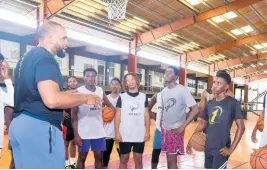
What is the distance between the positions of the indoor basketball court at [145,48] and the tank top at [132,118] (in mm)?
19

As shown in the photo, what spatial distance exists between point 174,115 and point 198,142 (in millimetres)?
610

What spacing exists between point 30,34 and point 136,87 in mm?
13580

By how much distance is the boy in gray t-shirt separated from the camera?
397 cm

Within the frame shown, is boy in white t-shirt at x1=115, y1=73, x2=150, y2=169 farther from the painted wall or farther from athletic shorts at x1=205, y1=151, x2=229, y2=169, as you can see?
the painted wall

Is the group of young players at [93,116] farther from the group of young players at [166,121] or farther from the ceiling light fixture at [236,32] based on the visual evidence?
the ceiling light fixture at [236,32]

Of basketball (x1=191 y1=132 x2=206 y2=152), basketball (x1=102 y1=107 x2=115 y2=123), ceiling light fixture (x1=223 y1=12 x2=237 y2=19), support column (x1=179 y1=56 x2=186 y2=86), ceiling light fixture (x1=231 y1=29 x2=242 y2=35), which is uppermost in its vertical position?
ceiling light fixture (x1=223 y1=12 x2=237 y2=19)

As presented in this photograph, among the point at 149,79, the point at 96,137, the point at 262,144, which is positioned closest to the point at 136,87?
the point at 96,137

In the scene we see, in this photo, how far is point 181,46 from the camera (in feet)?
68.4

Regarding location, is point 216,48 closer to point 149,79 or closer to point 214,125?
point 149,79

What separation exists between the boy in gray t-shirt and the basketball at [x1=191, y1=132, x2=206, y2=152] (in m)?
0.29

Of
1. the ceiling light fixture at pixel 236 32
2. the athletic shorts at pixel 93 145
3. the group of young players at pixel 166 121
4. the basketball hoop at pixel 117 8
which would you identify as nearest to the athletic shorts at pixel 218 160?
the group of young players at pixel 166 121

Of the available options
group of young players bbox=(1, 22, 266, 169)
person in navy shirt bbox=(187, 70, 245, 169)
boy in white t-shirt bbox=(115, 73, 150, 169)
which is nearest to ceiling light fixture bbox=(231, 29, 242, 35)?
group of young players bbox=(1, 22, 266, 169)

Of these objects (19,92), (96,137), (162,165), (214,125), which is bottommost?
(162,165)

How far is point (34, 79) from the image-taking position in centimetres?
197
